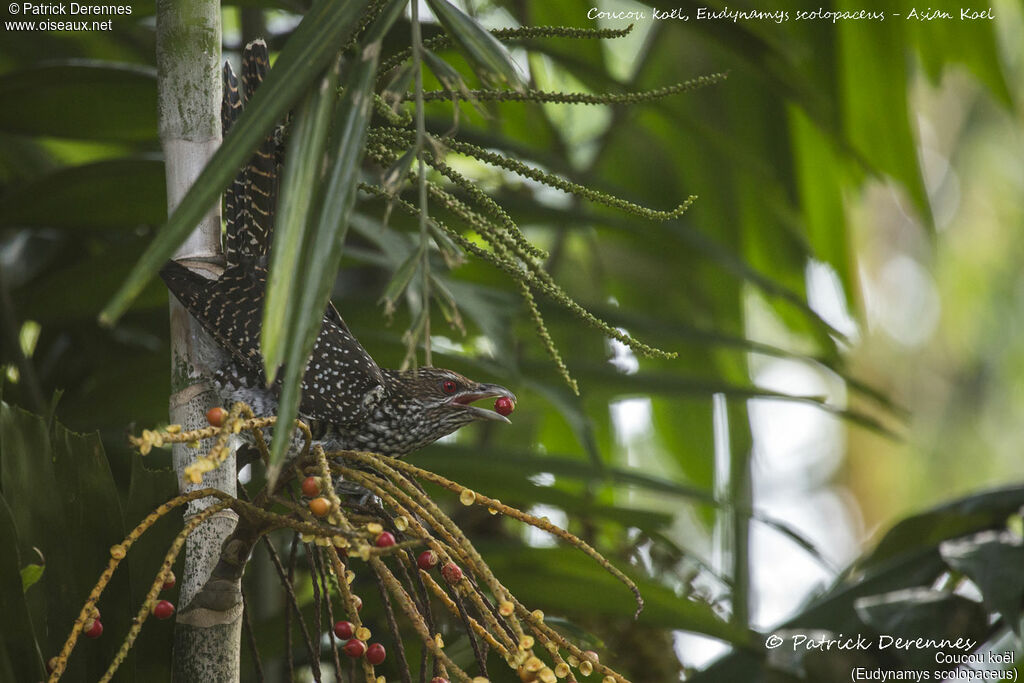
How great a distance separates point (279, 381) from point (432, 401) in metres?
0.15

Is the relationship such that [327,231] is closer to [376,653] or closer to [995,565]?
[376,653]

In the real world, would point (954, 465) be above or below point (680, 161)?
below

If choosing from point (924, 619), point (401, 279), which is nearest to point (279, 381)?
point (401, 279)

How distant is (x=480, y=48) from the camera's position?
0.43m

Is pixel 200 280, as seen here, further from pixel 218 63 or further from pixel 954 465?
pixel 954 465

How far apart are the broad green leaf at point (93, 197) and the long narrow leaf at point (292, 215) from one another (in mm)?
649

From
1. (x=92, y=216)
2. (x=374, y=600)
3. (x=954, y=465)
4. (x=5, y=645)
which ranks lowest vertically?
(x=954, y=465)

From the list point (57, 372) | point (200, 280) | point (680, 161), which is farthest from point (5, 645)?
point (680, 161)

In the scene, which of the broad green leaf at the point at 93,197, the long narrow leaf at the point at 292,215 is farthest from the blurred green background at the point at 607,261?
the long narrow leaf at the point at 292,215

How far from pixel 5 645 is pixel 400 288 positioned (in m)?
0.33

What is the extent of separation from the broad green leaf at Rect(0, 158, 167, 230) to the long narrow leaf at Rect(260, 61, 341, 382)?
0.65m

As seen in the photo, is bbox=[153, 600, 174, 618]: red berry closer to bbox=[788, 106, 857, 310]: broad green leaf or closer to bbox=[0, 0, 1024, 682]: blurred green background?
bbox=[0, 0, 1024, 682]: blurred green background

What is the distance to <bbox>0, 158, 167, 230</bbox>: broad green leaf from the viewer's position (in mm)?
1015

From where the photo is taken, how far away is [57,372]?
1.24 meters
